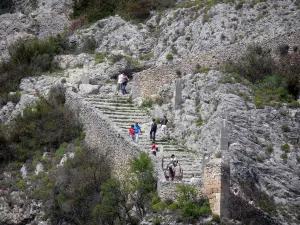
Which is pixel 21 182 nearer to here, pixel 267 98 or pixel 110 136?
pixel 110 136

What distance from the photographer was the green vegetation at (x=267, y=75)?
3769cm

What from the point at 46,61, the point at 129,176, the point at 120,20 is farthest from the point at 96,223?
the point at 120,20

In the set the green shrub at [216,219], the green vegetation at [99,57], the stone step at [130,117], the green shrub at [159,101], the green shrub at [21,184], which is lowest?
the green shrub at [21,184]

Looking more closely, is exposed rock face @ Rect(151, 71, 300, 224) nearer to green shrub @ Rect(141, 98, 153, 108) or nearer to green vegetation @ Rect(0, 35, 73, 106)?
green shrub @ Rect(141, 98, 153, 108)

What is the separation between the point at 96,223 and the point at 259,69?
1097 cm

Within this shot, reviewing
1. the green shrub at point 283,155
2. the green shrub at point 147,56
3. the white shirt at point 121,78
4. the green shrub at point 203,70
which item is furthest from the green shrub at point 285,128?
the green shrub at point 147,56

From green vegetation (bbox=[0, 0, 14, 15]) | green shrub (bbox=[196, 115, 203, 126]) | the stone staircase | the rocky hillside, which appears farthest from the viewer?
green vegetation (bbox=[0, 0, 14, 15])

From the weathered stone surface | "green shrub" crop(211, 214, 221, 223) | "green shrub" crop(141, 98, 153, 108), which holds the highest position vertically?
the weathered stone surface

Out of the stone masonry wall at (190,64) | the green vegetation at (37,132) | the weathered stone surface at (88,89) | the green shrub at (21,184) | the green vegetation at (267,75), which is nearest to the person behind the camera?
the green vegetation at (267,75)

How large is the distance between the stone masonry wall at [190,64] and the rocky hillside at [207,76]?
0.05 m

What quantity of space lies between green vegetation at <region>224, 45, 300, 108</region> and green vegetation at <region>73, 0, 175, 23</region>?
1249 centimetres

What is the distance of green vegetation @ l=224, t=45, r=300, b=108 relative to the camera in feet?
124

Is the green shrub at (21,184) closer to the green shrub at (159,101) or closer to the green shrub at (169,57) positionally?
the green shrub at (159,101)

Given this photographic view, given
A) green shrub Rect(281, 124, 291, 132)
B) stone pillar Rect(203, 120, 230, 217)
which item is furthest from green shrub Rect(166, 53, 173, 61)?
stone pillar Rect(203, 120, 230, 217)
